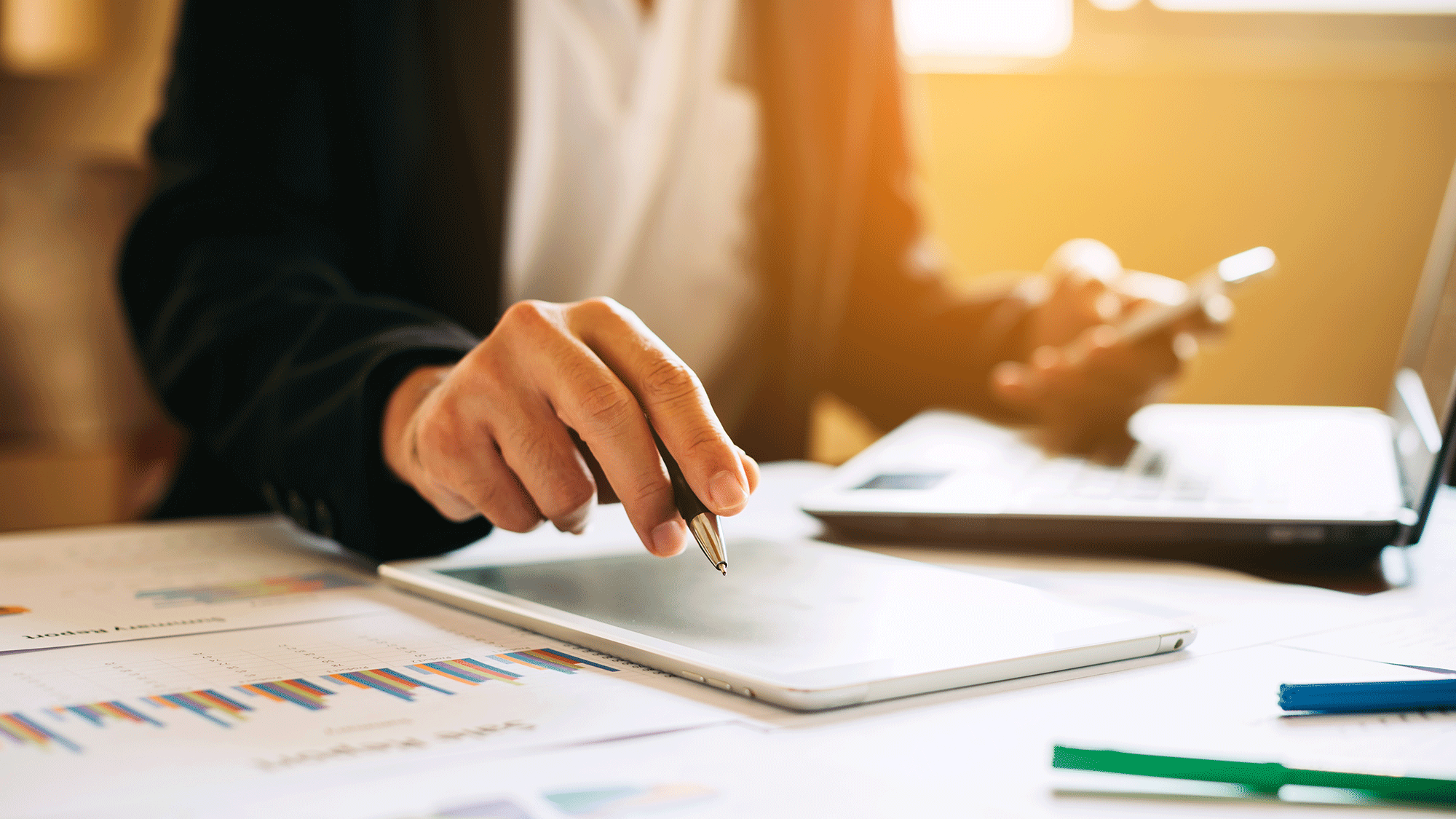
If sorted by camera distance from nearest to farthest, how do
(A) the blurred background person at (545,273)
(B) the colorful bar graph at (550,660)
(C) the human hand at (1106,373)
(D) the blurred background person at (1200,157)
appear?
1. (B) the colorful bar graph at (550,660)
2. (A) the blurred background person at (545,273)
3. (C) the human hand at (1106,373)
4. (D) the blurred background person at (1200,157)

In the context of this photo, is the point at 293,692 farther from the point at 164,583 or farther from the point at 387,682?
the point at 164,583

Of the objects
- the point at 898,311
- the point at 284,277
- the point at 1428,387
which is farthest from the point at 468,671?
the point at 898,311

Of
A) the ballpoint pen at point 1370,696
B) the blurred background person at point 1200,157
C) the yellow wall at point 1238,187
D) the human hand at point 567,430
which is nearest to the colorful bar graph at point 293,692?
the human hand at point 567,430

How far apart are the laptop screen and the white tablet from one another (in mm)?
207

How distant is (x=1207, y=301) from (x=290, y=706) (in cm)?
67

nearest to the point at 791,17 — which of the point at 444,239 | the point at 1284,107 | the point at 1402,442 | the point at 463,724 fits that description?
the point at 444,239

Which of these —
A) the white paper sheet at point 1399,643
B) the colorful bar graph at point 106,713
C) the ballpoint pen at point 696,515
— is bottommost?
the colorful bar graph at point 106,713

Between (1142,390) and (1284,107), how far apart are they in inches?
54.6

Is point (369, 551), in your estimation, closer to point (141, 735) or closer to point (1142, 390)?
point (141, 735)

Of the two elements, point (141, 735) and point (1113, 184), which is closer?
point (141, 735)

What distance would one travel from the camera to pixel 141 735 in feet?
0.86

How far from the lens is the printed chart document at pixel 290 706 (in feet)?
0.79

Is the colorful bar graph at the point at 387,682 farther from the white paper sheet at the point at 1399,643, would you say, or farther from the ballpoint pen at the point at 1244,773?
the white paper sheet at the point at 1399,643

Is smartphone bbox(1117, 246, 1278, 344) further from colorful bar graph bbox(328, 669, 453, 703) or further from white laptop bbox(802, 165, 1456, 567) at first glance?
colorful bar graph bbox(328, 669, 453, 703)
